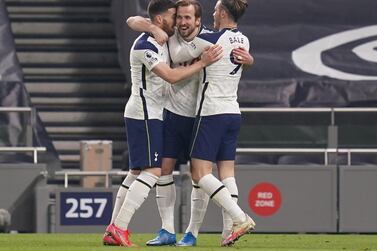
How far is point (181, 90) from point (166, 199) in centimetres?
91

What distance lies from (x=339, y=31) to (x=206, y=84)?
691cm

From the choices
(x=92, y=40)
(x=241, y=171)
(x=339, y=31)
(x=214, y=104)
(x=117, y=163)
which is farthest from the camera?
(x=92, y=40)

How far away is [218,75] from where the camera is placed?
14148 mm

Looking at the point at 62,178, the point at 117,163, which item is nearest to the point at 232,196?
the point at 62,178

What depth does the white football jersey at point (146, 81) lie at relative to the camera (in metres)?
→ 13.9

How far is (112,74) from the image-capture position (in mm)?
23906

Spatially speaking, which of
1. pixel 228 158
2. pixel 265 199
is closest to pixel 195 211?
pixel 228 158

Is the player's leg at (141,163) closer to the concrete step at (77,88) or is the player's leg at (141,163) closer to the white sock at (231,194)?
the white sock at (231,194)

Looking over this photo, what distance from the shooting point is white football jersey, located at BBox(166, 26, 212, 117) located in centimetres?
1426

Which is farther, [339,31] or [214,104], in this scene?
[339,31]

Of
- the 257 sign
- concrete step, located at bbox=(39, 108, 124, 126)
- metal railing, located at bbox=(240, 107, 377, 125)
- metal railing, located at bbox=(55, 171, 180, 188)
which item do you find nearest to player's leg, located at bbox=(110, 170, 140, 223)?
the 257 sign

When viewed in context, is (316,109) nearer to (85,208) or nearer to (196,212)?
(85,208)

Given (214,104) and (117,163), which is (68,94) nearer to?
(117,163)

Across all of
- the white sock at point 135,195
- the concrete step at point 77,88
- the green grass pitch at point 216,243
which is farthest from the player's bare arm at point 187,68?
the concrete step at point 77,88
